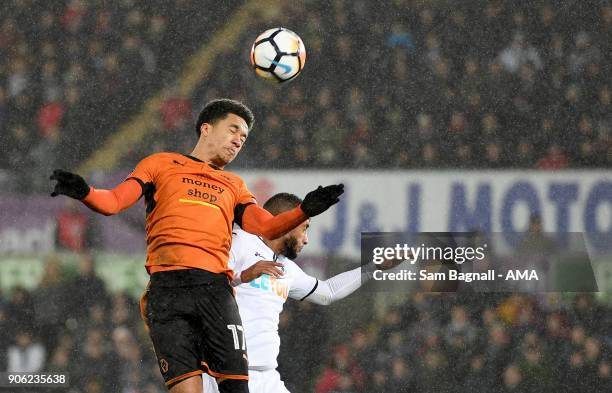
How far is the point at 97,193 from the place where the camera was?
3.99 m

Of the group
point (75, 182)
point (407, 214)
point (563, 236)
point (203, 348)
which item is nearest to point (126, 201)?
point (75, 182)

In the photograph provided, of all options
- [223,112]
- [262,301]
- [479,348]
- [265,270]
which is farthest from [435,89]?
[265,270]

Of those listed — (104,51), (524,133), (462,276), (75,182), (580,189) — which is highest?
(104,51)

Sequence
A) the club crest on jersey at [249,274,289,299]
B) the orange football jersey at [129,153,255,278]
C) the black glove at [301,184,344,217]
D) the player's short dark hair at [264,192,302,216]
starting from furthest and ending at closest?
the player's short dark hair at [264,192,302,216] < the club crest on jersey at [249,274,289,299] < the orange football jersey at [129,153,255,278] < the black glove at [301,184,344,217]

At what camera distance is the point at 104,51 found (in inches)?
394

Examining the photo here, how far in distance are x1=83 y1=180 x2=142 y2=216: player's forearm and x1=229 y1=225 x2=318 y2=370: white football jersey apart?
126 centimetres

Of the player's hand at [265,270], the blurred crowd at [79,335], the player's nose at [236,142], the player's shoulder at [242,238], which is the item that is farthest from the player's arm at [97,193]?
the blurred crowd at [79,335]

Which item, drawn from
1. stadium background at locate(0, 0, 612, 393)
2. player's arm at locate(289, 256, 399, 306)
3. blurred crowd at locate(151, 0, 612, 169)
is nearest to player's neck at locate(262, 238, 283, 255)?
player's arm at locate(289, 256, 399, 306)

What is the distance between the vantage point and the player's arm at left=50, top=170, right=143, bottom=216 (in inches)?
148

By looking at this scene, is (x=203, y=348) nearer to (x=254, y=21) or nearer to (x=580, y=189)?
(x=580, y=189)

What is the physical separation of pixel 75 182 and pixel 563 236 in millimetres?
6244

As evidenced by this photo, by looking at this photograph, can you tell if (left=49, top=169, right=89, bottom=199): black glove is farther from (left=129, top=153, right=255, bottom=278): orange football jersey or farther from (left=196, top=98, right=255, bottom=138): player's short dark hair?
(left=196, top=98, right=255, bottom=138): player's short dark hair

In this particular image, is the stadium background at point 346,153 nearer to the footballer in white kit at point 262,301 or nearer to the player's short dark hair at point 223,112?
the footballer in white kit at point 262,301

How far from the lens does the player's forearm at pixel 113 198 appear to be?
396 centimetres
